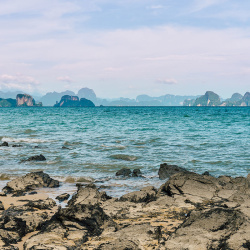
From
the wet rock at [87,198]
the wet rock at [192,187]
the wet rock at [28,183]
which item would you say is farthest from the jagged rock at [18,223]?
the wet rock at [192,187]

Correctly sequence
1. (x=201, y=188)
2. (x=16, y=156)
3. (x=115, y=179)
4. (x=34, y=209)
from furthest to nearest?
(x=16, y=156), (x=115, y=179), (x=201, y=188), (x=34, y=209)

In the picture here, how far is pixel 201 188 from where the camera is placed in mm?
10398

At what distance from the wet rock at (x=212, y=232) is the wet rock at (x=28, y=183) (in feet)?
23.3

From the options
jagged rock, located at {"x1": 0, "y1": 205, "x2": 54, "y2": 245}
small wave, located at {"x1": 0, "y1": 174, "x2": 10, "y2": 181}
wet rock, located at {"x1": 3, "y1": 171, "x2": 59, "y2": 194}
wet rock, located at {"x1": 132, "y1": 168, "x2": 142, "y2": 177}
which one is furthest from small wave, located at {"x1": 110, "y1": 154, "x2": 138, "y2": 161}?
jagged rock, located at {"x1": 0, "y1": 205, "x2": 54, "y2": 245}

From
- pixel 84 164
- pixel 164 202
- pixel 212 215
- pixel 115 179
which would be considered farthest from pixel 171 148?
pixel 212 215

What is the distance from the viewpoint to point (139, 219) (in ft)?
27.6

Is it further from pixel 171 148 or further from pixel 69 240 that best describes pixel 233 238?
pixel 171 148

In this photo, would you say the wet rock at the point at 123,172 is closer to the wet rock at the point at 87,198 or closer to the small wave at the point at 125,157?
the small wave at the point at 125,157

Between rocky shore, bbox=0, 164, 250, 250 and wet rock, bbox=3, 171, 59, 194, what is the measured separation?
0.72 ft

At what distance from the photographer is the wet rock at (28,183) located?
39.2 ft

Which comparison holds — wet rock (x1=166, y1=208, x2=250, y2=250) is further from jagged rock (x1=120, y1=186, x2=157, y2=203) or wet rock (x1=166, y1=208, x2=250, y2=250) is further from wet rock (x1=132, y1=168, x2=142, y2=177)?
wet rock (x1=132, y1=168, x2=142, y2=177)

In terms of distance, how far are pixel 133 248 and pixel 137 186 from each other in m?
6.49

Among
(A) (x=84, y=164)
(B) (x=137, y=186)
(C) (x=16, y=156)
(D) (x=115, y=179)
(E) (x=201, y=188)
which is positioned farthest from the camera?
(C) (x=16, y=156)

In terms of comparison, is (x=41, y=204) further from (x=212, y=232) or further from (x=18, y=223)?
(x=212, y=232)
